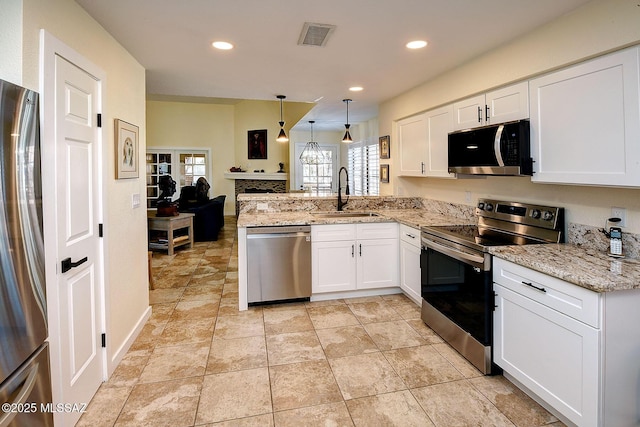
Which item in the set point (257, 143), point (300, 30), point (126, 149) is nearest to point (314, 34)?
point (300, 30)

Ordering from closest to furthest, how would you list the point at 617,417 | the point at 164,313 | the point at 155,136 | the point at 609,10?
the point at 617,417 < the point at 609,10 < the point at 164,313 < the point at 155,136

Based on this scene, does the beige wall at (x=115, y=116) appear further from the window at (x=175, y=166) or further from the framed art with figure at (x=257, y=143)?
the window at (x=175, y=166)

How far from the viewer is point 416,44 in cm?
271

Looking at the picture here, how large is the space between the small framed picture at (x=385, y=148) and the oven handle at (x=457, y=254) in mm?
1988

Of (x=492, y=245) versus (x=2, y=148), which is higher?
(x=2, y=148)

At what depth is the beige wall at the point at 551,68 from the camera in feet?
6.32

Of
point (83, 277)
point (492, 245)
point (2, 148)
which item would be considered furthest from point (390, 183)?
point (2, 148)

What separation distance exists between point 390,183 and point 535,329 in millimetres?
3111

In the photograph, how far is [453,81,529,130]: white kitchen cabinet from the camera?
2504 millimetres

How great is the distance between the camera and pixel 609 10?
1930 millimetres

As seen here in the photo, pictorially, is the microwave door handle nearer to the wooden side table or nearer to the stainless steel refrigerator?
the stainless steel refrigerator

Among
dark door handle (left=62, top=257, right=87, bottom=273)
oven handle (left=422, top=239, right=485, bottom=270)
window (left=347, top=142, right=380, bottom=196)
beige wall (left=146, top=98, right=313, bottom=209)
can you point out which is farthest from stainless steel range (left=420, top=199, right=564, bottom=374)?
beige wall (left=146, top=98, right=313, bottom=209)

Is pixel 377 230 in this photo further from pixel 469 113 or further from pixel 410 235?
pixel 469 113

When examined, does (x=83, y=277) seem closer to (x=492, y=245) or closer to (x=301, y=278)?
(x=301, y=278)
